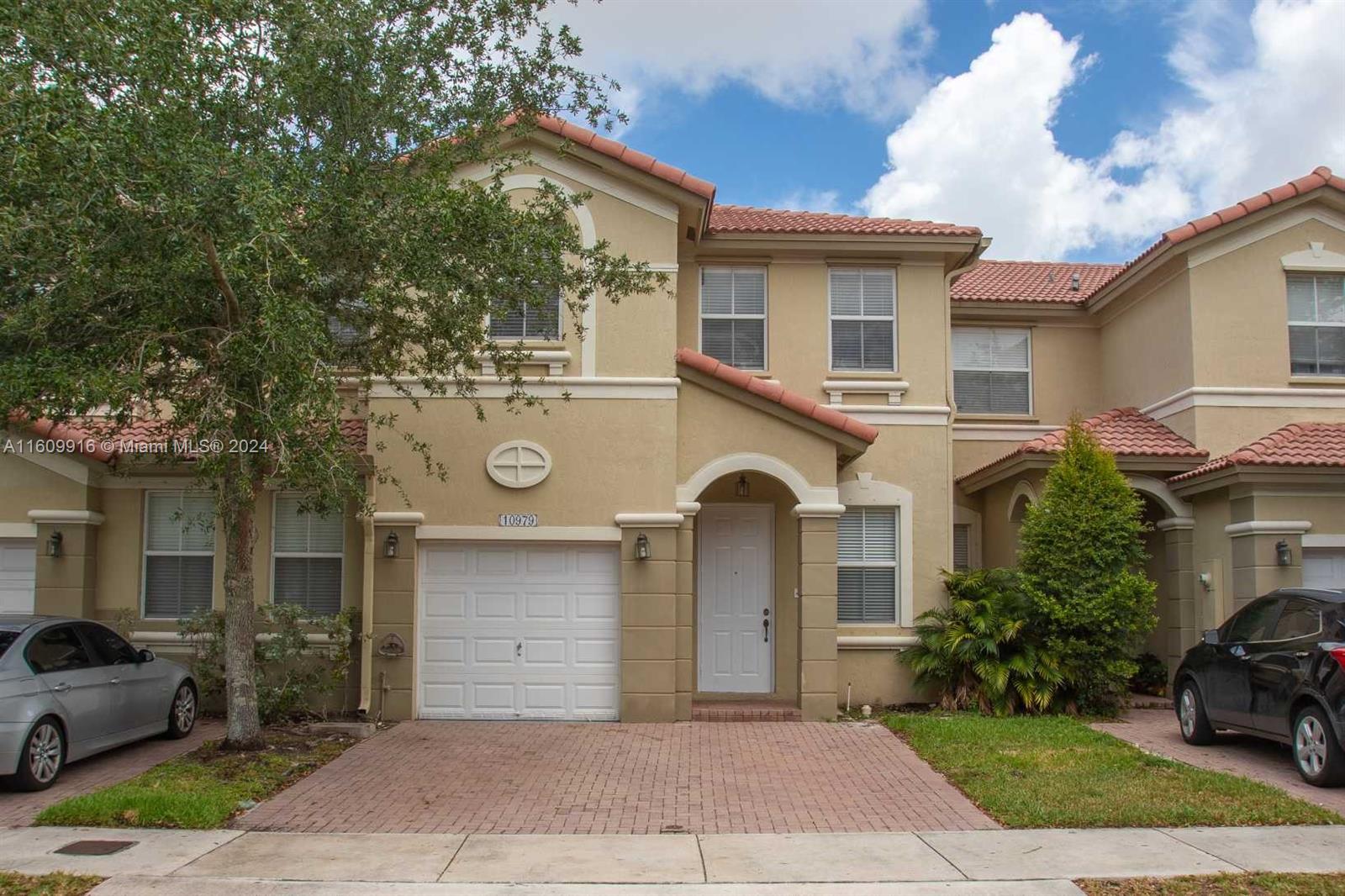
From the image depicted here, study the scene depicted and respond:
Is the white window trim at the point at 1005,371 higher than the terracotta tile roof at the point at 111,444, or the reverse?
the white window trim at the point at 1005,371

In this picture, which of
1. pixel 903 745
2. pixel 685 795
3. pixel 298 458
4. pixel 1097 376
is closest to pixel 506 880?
pixel 685 795

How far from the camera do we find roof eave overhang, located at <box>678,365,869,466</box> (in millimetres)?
13531

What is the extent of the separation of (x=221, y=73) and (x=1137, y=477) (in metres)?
11.9

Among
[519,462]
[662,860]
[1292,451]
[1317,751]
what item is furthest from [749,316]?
[662,860]

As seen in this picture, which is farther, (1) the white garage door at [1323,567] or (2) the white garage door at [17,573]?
(2) the white garage door at [17,573]

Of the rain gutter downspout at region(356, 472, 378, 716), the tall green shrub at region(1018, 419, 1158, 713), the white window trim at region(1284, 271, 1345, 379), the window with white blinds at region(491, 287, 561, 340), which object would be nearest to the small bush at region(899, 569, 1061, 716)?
the tall green shrub at region(1018, 419, 1158, 713)

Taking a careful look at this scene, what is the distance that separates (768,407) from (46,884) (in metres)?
8.85

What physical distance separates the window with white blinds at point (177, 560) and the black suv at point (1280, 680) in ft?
37.2

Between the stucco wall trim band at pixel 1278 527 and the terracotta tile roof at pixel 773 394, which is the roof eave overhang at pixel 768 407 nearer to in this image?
the terracotta tile roof at pixel 773 394

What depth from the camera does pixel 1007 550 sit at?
1606cm

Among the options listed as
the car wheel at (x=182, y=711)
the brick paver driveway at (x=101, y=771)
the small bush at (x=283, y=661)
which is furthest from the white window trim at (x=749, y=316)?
the brick paver driveway at (x=101, y=771)

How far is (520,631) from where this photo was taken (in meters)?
13.4

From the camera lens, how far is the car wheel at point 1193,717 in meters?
11.4

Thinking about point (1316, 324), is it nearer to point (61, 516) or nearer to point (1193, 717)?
point (1193, 717)
